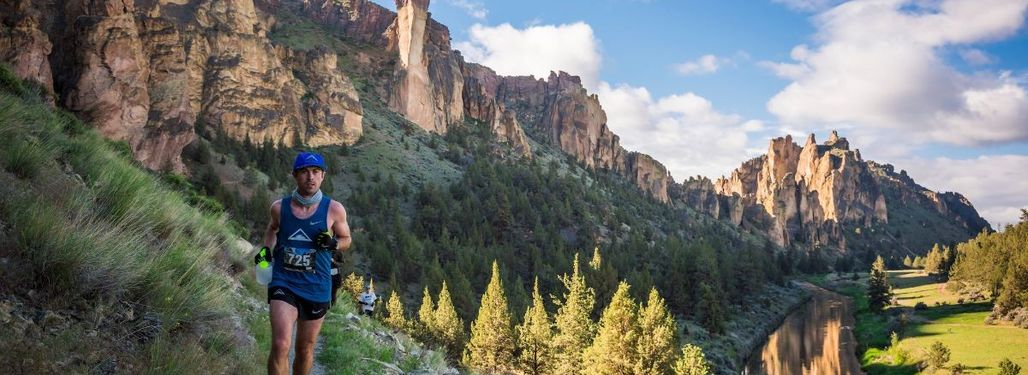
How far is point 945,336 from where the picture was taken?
173ft

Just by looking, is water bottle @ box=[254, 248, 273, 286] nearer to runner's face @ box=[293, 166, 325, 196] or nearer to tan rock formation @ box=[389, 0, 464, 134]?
runner's face @ box=[293, 166, 325, 196]

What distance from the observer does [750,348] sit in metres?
57.8

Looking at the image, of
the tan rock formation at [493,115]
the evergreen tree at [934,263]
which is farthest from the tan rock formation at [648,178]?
the evergreen tree at [934,263]

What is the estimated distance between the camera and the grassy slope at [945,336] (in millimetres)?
43906

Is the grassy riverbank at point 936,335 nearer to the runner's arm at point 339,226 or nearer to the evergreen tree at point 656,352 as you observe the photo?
the evergreen tree at point 656,352

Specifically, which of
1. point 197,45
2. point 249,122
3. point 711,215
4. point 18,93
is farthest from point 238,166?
point 711,215

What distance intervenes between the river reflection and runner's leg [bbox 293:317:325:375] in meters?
52.9

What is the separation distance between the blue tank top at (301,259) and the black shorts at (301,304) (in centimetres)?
4

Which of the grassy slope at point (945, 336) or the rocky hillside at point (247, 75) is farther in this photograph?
the grassy slope at point (945, 336)

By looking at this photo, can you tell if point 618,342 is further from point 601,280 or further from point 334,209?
point 601,280

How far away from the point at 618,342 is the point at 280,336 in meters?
25.5

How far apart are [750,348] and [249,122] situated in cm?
7685

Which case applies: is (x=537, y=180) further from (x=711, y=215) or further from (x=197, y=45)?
(x=711, y=215)

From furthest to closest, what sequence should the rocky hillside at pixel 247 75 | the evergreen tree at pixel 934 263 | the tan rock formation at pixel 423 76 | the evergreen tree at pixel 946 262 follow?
the tan rock formation at pixel 423 76 → the evergreen tree at pixel 934 263 → the evergreen tree at pixel 946 262 → the rocky hillside at pixel 247 75
